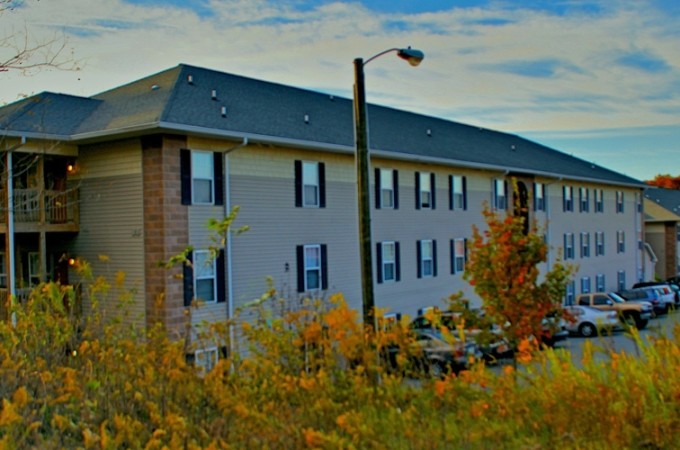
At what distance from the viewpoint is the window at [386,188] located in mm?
24922

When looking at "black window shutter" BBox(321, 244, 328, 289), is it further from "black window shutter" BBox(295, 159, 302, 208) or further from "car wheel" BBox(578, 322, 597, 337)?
"car wheel" BBox(578, 322, 597, 337)

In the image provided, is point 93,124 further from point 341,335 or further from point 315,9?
point 341,335

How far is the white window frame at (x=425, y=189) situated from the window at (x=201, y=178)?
10413 millimetres

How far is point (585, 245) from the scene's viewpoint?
41.3 m

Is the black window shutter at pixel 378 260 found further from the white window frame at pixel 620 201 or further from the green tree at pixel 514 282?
the white window frame at pixel 620 201

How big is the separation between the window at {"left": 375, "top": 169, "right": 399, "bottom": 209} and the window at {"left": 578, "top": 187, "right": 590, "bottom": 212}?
1944cm

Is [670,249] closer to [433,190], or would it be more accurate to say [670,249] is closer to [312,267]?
[433,190]

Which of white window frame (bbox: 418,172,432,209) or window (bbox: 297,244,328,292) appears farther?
white window frame (bbox: 418,172,432,209)

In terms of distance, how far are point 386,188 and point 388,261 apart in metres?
2.73

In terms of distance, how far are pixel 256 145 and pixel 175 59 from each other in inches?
219

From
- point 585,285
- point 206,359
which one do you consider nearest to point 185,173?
point 206,359

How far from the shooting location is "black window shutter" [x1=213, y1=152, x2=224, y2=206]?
749 inches

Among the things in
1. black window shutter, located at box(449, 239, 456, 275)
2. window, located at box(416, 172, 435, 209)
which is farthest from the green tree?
black window shutter, located at box(449, 239, 456, 275)

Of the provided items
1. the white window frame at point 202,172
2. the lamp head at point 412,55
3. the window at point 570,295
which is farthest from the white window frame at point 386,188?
the window at point 570,295
